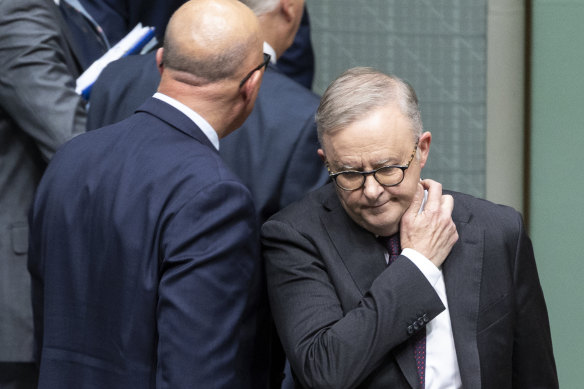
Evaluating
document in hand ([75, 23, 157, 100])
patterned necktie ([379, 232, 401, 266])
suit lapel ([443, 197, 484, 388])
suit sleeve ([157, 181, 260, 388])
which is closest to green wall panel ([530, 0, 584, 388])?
document in hand ([75, 23, 157, 100])

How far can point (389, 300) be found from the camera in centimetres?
199

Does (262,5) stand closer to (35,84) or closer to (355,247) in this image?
(35,84)

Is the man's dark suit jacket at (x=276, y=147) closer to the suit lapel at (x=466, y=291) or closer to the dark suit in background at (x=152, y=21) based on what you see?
the suit lapel at (x=466, y=291)

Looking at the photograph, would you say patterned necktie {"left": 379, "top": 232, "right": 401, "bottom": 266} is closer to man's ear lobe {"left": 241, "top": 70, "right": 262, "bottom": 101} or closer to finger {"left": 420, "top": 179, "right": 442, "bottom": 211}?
finger {"left": 420, "top": 179, "right": 442, "bottom": 211}

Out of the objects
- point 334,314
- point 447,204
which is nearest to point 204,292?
point 334,314

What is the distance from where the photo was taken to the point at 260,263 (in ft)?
7.02

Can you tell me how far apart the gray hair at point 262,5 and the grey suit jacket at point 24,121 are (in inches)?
23.0

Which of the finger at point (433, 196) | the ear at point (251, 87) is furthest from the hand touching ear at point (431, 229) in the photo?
the ear at point (251, 87)

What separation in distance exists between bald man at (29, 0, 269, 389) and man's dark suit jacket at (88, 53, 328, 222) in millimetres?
413

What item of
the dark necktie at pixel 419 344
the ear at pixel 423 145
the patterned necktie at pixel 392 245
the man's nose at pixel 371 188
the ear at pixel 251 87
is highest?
the ear at pixel 251 87

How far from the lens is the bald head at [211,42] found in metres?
2.15

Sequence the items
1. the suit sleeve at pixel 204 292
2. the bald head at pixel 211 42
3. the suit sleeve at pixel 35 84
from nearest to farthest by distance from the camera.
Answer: the suit sleeve at pixel 204 292
the bald head at pixel 211 42
the suit sleeve at pixel 35 84

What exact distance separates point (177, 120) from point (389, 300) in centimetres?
62

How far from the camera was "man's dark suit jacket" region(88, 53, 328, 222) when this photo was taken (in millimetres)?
2645
